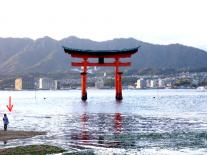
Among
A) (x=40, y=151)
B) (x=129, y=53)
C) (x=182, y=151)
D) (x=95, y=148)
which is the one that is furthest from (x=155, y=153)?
(x=129, y=53)

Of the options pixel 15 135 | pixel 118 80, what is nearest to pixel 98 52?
pixel 118 80

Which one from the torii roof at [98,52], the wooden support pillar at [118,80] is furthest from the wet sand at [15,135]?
the wooden support pillar at [118,80]

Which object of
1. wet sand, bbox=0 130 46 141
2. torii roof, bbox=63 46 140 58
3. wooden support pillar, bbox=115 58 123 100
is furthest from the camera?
wooden support pillar, bbox=115 58 123 100

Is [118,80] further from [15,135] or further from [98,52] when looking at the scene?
[15,135]

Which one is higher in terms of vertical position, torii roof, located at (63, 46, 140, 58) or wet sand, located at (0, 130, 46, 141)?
torii roof, located at (63, 46, 140, 58)

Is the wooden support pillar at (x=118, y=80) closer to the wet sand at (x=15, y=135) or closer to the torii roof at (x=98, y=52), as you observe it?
the torii roof at (x=98, y=52)

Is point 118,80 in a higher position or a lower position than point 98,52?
lower

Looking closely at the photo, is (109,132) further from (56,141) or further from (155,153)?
(155,153)

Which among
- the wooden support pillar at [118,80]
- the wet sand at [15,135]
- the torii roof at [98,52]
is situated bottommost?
the wet sand at [15,135]

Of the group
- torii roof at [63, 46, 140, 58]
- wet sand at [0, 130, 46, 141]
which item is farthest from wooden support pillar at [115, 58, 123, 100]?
wet sand at [0, 130, 46, 141]

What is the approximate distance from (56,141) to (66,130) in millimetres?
7940

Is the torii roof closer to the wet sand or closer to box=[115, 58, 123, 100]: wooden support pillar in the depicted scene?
box=[115, 58, 123, 100]: wooden support pillar

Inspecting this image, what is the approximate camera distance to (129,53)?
3548 inches

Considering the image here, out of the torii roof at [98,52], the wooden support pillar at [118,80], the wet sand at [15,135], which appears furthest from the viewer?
the wooden support pillar at [118,80]
